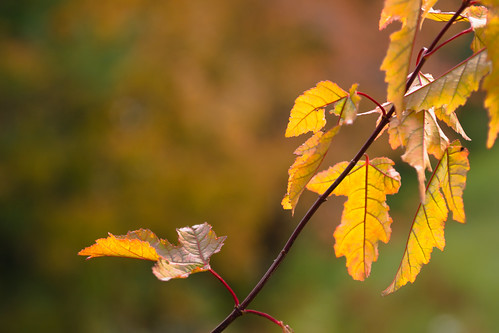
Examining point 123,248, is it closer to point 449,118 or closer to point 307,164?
point 307,164

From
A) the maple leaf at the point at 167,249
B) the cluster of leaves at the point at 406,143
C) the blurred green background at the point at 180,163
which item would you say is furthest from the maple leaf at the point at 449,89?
the blurred green background at the point at 180,163

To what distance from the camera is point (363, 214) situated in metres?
0.48

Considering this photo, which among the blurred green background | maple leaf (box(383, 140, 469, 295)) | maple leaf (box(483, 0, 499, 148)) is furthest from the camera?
the blurred green background

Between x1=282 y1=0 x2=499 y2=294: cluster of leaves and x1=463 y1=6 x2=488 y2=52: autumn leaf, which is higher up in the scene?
x1=463 y1=6 x2=488 y2=52: autumn leaf

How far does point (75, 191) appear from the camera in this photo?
12.4ft

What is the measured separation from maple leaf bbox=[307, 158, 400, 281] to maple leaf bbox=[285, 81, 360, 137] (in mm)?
58

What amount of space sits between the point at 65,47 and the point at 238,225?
6.35ft

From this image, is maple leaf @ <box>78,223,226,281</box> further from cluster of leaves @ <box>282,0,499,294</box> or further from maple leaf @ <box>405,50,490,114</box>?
maple leaf @ <box>405,50,490,114</box>

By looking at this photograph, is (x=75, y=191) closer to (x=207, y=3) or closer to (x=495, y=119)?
(x=207, y=3)

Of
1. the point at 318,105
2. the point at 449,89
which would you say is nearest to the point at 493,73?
the point at 449,89

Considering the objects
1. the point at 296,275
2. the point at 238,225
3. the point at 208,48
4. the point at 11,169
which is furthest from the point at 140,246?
the point at 296,275

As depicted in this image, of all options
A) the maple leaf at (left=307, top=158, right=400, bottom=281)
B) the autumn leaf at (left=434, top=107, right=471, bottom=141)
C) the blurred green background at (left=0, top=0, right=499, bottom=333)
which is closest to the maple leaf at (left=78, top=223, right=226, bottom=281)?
the maple leaf at (left=307, top=158, right=400, bottom=281)

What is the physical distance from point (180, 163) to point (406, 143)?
375 centimetres

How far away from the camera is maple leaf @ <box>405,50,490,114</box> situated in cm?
40
